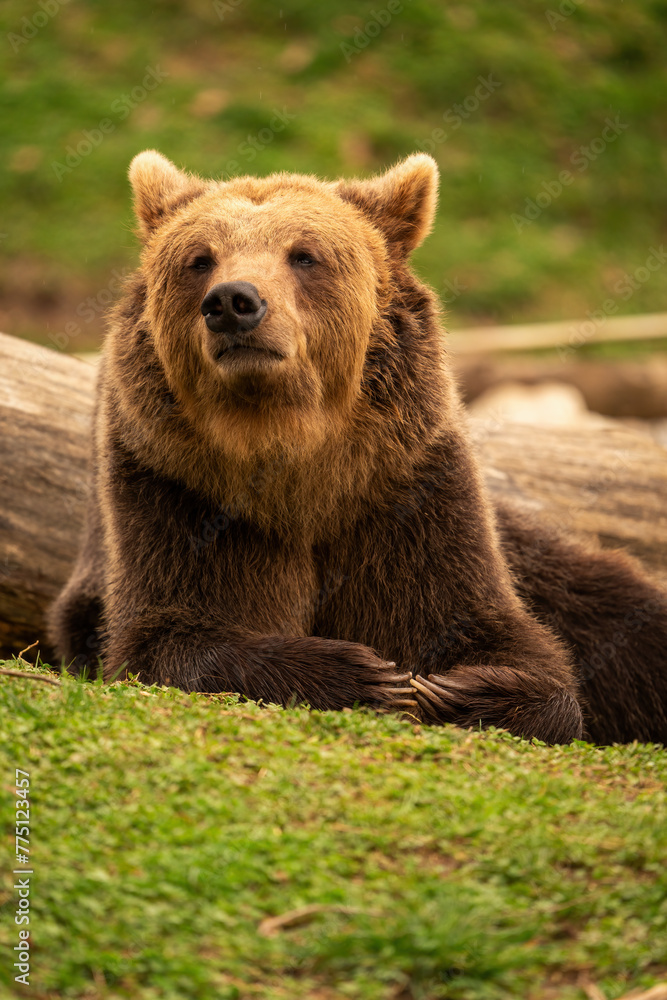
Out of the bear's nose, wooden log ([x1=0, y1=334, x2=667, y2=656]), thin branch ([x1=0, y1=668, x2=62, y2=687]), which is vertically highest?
the bear's nose

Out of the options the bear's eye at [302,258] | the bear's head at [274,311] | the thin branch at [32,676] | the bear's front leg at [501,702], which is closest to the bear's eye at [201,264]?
the bear's head at [274,311]

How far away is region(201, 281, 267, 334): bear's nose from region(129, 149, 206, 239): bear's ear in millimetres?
1207

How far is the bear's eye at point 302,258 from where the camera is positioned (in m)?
4.29

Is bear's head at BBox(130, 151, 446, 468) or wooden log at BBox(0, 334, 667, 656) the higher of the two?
bear's head at BBox(130, 151, 446, 468)

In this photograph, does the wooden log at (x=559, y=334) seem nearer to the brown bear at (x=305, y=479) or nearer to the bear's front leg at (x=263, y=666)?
the brown bear at (x=305, y=479)

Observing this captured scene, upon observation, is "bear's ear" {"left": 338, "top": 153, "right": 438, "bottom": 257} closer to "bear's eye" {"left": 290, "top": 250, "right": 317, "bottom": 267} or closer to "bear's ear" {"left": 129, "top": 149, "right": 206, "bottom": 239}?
"bear's eye" {"left": 290, "top": 250, "right": 317, "bottom": 267}

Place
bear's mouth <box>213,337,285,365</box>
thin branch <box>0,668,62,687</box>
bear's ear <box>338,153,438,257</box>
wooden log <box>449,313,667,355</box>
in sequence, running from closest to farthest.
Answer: thin branch <box>0,668,62,687</box>, bear's mouth <box>213,337,285,365</box>, bear's ear <box>338,153,438,257</box>, wooden log <box>449,313,667,355</box>

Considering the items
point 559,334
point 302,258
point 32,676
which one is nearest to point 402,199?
point 302,258

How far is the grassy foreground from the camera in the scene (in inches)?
96.9

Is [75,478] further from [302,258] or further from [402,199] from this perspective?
[402,199]

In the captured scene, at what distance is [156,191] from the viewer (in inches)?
193

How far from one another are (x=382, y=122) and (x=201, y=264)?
1526cm

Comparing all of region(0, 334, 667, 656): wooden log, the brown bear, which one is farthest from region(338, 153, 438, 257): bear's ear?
region(0, 334, 667, 656): wooden log

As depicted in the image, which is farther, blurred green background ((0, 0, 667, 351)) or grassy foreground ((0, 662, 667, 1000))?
blurred green background ((0, 0, 667, 351))
